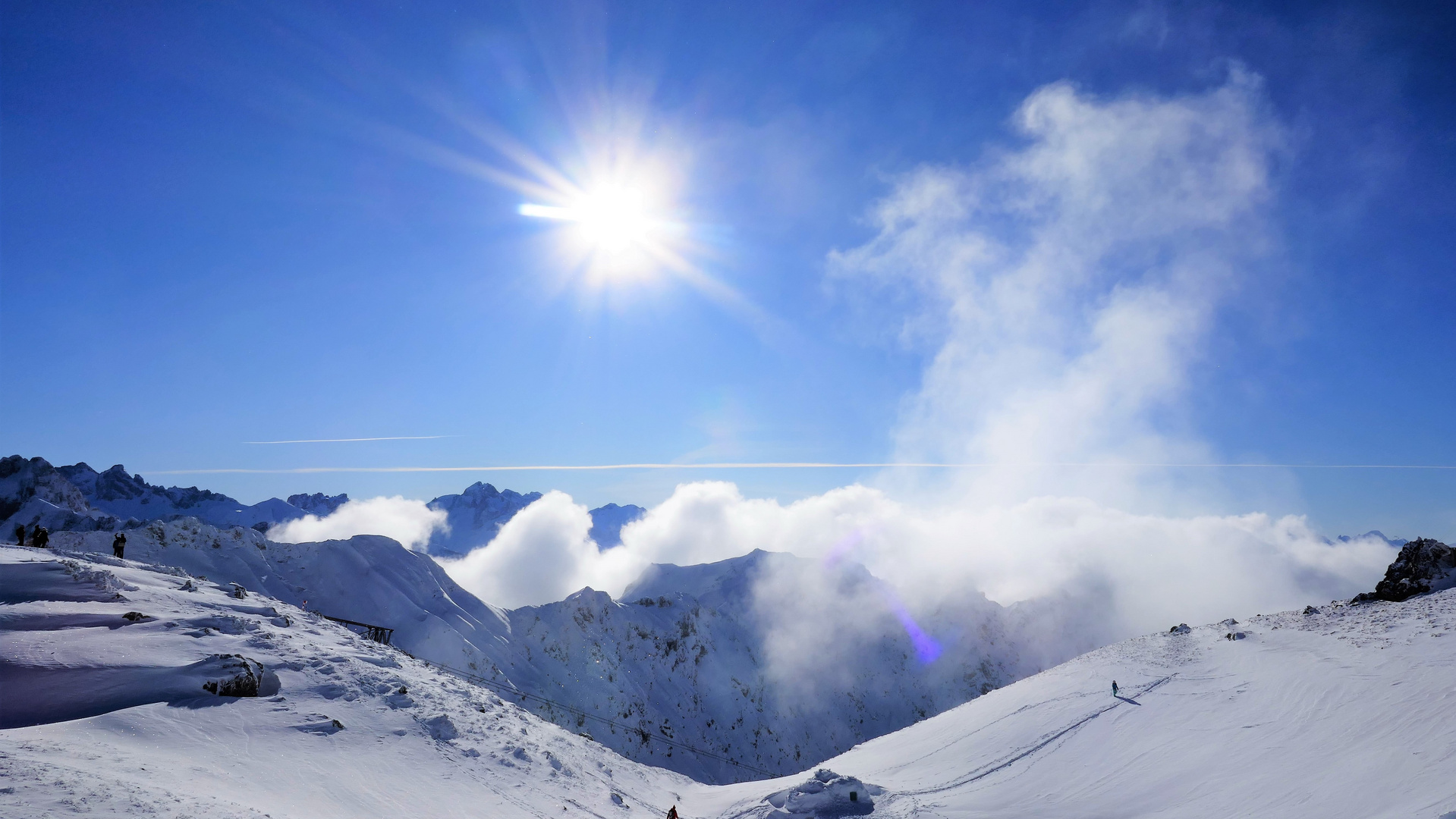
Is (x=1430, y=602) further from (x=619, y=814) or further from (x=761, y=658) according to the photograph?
(x=761, y=658)

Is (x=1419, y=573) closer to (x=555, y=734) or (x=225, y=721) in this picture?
(x=555, y=734)

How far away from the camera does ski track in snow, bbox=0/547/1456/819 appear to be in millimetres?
13688

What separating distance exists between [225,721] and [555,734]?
55.8 ft

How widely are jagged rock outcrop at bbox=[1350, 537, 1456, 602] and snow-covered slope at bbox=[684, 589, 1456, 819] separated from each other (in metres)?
1.64

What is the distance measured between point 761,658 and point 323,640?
122 metres

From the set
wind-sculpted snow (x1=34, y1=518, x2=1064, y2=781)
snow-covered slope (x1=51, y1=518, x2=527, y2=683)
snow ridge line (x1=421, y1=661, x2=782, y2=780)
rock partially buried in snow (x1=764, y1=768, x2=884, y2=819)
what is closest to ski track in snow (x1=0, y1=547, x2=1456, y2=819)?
rock partially buried in snow (x1=764, y1=768, x2=884, y2=819)

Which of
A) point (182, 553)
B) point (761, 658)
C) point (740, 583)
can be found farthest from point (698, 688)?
point (182, 553)

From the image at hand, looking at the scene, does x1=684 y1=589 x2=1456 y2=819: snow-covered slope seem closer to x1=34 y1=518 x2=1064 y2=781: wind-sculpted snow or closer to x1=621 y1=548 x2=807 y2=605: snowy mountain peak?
x1=34 y1=518 x2=1064 y2=781: wind-sculpted snow

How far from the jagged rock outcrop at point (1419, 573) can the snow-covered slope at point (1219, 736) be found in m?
1.64

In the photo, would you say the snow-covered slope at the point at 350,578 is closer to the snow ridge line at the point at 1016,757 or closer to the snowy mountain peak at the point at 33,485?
the snow ridge line at the point at 1016,757

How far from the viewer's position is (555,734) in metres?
30.1

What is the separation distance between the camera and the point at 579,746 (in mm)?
30781

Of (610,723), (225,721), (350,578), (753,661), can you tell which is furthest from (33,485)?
→ (225,721)

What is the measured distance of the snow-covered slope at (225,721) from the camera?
37.8ft
